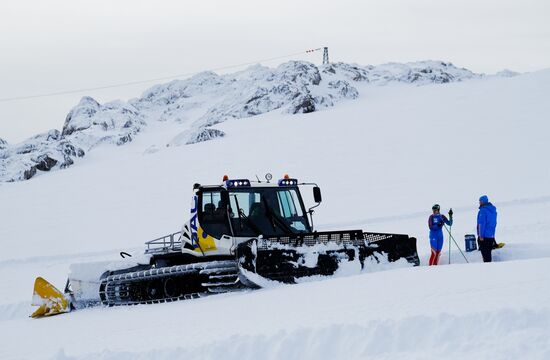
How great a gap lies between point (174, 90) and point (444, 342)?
113516 millimetres

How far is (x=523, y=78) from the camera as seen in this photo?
1572 inches

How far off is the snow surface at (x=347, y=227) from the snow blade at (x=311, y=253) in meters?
0.41

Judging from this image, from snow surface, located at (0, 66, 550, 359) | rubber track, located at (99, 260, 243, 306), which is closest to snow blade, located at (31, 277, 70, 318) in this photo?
snow surface, located at (0, 66, 550, 359)

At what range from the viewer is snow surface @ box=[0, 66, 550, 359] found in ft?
20.1

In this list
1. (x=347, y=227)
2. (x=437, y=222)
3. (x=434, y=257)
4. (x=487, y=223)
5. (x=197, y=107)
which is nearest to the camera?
(x=487, y=223)

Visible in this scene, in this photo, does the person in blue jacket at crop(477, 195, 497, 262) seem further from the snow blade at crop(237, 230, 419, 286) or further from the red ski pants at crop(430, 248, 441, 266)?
the snow blade at crop(237, 230, 419, 286)

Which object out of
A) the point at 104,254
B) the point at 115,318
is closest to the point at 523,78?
the point at 104,254

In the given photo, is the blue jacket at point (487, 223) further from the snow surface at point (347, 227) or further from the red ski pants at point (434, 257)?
the red ski pants at point (434, 257)

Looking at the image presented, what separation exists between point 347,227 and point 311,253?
1035 cm

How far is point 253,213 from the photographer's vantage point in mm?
11250

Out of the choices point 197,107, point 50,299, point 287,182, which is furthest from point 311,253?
point 197,107

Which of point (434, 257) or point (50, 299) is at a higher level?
point (434, 257)

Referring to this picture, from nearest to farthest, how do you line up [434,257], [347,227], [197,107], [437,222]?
[437,222] → [434,257] → [347,227] → [197,107]

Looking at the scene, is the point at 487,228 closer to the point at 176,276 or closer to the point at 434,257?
the point at 434,257
